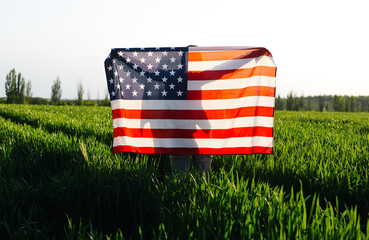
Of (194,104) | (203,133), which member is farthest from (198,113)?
(203,133)

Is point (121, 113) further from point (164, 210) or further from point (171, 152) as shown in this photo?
point (164, 210)

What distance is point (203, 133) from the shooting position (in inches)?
A: 142

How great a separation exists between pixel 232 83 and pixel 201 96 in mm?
406

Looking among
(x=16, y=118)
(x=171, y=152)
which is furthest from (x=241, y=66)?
(x=16, y=118)

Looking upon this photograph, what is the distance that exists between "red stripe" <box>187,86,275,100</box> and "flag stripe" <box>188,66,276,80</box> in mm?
156

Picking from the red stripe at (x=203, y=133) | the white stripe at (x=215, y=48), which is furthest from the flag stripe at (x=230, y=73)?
the red stripe at (x=203, y=133)

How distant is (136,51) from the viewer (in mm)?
3689

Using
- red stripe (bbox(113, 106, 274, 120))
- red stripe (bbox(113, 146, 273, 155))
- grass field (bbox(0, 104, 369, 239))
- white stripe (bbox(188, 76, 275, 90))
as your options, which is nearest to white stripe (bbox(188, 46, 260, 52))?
white stripe (bbox(188, 76, 275, 90))

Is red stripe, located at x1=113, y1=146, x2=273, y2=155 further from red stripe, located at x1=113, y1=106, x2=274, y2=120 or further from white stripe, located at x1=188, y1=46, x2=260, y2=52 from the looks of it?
white stripe, located at x1=188, y1=46, x2=260, y2=52

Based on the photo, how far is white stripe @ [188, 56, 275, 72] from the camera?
360cm

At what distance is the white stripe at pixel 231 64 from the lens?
11.8 ft

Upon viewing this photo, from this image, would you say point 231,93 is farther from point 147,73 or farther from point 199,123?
point 147,73

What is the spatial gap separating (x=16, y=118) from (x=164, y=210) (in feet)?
33.1

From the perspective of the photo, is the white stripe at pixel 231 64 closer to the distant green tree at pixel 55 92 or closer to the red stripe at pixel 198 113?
Answer: the red stripe at pixel 198 113
